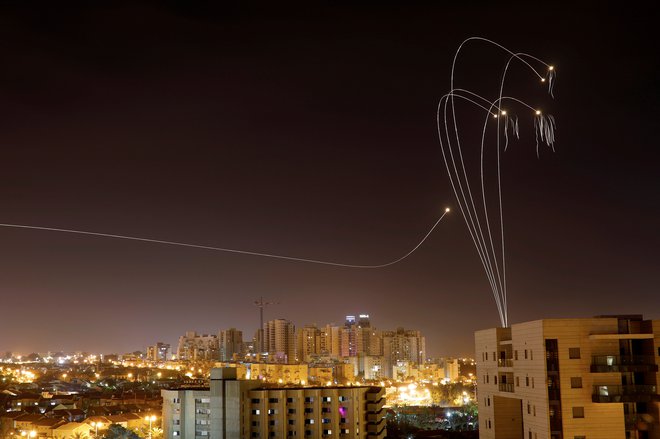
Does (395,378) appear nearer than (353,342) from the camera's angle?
Yes

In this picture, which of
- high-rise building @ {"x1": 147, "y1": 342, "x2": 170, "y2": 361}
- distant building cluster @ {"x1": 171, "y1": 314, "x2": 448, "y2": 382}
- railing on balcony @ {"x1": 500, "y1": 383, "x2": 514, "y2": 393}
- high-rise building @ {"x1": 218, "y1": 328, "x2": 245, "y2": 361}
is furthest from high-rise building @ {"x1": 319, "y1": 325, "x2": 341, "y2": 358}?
railing on balcony @ {"x1": 500, "y1": 383, "x2": 514, "y2": 393}

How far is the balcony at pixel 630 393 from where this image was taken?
1056 cm

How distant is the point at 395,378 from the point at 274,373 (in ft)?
82.4

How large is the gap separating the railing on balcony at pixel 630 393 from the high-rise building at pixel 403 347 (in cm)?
7131

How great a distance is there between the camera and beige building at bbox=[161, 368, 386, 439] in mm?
20172

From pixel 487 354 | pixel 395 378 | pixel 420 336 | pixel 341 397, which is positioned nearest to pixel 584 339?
pixel 487 354

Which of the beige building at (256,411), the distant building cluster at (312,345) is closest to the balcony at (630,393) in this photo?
the beige building at (256,411)

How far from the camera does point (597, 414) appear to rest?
10664 millimetres

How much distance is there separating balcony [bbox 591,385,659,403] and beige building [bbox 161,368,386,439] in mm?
11572

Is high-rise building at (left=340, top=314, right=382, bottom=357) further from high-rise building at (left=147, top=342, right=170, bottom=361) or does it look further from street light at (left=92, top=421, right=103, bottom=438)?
street light at (left=92, top=421, right=103, bottom=438)

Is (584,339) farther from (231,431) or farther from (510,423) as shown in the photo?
(231,431)

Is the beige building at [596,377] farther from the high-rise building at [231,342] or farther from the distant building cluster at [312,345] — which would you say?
the high-rise building at [231,342]

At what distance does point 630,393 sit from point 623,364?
44cm

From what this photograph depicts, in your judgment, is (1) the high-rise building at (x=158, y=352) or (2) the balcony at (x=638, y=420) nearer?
(2) the balcony at (x=638, y=420)
